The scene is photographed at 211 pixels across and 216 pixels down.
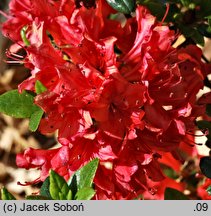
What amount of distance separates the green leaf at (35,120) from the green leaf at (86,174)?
0.54ft

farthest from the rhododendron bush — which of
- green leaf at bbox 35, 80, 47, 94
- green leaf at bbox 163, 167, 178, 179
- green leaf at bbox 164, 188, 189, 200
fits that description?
green leaf at bbox 163, 167, 178, 179

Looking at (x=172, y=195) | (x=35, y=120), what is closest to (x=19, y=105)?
(x=35, y=120)

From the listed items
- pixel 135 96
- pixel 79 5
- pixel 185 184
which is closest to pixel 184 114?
pixel 135 96

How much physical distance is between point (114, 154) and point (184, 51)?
38 centimetres

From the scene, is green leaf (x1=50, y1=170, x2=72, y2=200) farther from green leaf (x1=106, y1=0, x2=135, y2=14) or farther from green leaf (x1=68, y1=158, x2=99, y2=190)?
green leaf (x1=106, y1=0, x2=135, y2=14)

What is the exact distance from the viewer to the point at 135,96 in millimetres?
1382

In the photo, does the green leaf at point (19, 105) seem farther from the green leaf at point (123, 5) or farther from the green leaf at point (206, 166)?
the green leaf at point (206, 166)

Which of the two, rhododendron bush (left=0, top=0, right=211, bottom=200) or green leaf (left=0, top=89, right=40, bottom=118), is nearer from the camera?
rhododendron bush (left=0, top=0, right=211, bottom=200)

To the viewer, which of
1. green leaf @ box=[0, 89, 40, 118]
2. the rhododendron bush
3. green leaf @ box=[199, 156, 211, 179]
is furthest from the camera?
green leaf @ box=[199, 156, 211, 179]

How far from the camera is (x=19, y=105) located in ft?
4.92

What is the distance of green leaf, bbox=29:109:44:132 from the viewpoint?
4.66 feet

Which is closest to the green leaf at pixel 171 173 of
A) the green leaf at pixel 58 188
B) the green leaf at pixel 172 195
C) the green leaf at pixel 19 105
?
the green leaf at pixel 172 195

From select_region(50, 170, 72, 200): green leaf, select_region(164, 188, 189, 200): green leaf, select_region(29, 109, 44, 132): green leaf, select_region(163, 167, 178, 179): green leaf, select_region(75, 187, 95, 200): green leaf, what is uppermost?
select_region(75, 187, 95, 200): green leaf
